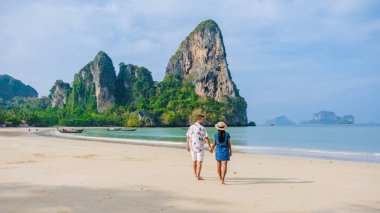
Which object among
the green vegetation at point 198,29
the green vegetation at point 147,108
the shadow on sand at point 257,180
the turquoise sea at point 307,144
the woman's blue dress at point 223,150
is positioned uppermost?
the green vegetation at point 198,29

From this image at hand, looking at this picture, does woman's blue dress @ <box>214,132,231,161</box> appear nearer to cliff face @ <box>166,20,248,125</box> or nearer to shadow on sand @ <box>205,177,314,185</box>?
shadow on sand @ <box>205,177,314,185</box>

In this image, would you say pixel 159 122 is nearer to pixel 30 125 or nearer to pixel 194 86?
pixel 194 86

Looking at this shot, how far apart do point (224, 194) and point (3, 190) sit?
4.89 meters

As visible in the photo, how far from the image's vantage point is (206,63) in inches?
7141

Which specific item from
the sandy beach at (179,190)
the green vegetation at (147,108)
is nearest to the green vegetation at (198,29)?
the green vegetation at (147,108)

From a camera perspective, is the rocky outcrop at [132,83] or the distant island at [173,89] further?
the rocky outcrop at [132,83]

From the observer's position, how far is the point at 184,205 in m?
6.57

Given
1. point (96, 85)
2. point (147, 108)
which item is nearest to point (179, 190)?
point (147, 108)

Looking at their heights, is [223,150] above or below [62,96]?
below

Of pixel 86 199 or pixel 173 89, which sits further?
pixel 173 89

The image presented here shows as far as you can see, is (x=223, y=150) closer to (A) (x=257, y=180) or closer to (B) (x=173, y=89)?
(A) (x=257, y=180)

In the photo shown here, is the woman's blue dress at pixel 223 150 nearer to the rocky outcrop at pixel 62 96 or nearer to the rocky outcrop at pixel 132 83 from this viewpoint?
the rocky outcrop at pixel 132 83

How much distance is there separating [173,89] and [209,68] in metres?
21.5

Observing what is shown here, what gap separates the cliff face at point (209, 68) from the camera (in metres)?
174
